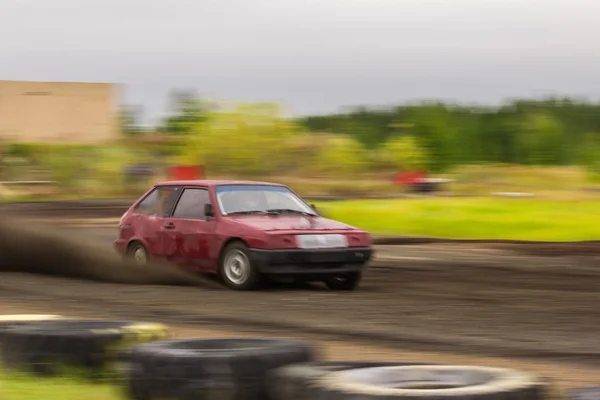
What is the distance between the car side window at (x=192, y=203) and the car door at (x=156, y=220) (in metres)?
0.12

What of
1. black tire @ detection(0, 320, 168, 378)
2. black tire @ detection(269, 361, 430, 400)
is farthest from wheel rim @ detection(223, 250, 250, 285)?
black tire @ detection(269, 361, 430, 400)

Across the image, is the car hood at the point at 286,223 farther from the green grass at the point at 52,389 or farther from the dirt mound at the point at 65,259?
the green grass at the point at 52,389

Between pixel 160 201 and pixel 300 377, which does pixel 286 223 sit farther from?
pixel 300 377

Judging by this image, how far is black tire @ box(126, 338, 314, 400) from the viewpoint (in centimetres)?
575

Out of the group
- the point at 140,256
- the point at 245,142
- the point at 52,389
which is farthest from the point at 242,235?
the point at 245,142

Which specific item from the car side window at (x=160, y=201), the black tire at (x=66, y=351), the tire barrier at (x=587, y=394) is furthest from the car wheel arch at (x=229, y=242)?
the tire barrier at (x=587, y=394)

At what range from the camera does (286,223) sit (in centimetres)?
1316

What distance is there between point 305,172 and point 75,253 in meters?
39.6

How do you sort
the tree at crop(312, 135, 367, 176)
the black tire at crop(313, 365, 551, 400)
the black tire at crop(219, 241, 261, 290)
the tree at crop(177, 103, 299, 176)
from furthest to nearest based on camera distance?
the tree at crop(312, 135, 367, 176), the tree at crop(177, 103, 299, 176), the black tire at crop(219, 241, 261, 290), the black tire at crop(313, 365, 551, 400)

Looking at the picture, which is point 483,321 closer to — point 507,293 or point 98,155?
point 507,293

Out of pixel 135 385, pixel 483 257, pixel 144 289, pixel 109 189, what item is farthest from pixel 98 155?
pixel 135 385

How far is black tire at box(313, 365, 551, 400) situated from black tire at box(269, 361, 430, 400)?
86 millimetres

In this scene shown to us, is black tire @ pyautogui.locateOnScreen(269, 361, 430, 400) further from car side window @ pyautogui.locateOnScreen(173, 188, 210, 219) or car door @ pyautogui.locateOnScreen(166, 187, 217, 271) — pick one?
car side window @ pyautogui.locateOnScreen(173, 188, 210, 219)

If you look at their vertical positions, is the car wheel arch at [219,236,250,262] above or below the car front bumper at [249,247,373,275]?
above
